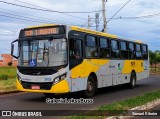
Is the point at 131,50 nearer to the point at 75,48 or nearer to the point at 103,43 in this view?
the point at 103,43

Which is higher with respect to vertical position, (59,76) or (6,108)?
(59,76)

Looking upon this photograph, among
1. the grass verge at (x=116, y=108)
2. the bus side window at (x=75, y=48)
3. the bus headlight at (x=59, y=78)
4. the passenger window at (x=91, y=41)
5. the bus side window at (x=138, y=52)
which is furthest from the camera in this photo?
the bus side window at (x=138, y=52)

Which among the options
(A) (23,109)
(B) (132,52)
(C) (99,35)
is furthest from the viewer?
(B) (132,52)

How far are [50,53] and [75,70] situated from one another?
1.35 m

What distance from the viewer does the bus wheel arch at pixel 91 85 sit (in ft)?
55.7

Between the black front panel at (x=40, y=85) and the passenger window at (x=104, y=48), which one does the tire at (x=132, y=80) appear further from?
the black front panel at (x=40, y=85)

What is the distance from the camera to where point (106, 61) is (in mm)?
19141

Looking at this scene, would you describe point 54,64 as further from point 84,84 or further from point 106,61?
point 106,61

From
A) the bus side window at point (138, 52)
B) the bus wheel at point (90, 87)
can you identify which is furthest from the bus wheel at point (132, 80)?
the bus wheel at point (90, 87)

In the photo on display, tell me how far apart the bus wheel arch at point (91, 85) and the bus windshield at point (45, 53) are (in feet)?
7.88

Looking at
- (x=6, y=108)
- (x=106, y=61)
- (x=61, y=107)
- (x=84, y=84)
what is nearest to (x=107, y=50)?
(x=106, y=61)

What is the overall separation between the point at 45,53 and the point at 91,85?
3176mm

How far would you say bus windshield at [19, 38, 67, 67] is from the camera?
15070 mm

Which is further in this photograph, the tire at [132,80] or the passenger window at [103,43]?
the tire at [132,80]
